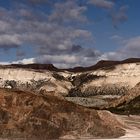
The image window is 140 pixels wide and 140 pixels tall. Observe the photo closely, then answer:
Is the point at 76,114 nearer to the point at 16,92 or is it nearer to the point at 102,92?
the point at 16,92

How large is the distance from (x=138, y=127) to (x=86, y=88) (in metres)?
102

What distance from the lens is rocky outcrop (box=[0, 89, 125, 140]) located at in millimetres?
28828

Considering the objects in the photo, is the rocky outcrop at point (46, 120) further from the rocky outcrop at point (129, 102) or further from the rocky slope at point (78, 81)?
the rocky slope at point (78, 81)

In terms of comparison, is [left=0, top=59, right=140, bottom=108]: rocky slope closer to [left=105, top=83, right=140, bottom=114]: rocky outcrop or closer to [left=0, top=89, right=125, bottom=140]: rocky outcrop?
[left=105, top=83, right=140, bottom=114]: rocky outcrop

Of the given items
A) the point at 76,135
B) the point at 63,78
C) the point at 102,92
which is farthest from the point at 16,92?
the point at 63,78

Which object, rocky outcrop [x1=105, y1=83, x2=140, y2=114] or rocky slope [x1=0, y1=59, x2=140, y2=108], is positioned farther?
rocky slope [x1=0, y1=59, x2=140, y2=108]

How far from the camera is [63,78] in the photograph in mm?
144875

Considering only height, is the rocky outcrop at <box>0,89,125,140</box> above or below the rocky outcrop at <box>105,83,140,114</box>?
below

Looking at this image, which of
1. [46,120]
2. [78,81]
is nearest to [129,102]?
[46,120]

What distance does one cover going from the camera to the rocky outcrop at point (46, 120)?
28.8 metres

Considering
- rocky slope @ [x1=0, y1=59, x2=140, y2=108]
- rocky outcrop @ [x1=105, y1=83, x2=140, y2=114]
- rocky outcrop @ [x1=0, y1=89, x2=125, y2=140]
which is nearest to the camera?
rocky outcrop @ [x1=0, y1=89, x2=125, y2=140]

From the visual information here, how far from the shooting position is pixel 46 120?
29.2 meters

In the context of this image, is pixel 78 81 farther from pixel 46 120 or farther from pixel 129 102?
pixel 46 120

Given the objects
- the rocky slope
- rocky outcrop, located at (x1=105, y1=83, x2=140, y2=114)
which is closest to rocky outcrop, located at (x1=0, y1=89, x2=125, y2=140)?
rocky outcrop, located at (x1=105, y1=83, x2=140, y2=114)
